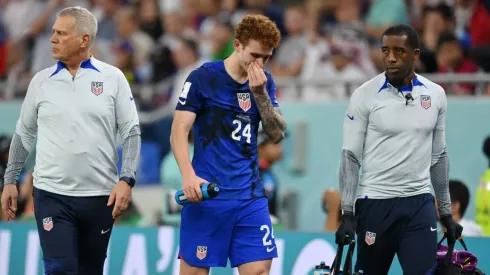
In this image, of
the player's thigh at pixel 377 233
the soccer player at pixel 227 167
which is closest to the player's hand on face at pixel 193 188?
the soccer player at pixel 227 167

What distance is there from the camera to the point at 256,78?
7.67 meters

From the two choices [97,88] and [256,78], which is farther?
[97,88]

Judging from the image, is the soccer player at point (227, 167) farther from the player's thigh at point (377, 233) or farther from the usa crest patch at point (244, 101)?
the player's thigh at point (377, 233)

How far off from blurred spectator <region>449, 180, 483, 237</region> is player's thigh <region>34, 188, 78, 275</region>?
3.64 metres

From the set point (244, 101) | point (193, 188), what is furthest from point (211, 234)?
point (244, 101)

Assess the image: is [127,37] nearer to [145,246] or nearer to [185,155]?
[145,246]

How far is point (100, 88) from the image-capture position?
8164mm

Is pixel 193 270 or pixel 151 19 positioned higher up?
pixel 151 19

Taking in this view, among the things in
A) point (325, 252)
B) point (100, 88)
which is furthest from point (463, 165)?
point (100, 88)

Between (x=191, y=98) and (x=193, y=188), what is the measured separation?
27.9 inches

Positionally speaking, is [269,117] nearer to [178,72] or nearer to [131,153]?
[131,153]

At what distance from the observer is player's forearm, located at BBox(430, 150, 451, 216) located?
321 inches

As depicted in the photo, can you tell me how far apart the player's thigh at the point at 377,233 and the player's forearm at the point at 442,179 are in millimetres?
412

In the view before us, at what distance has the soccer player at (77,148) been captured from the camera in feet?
26.3
